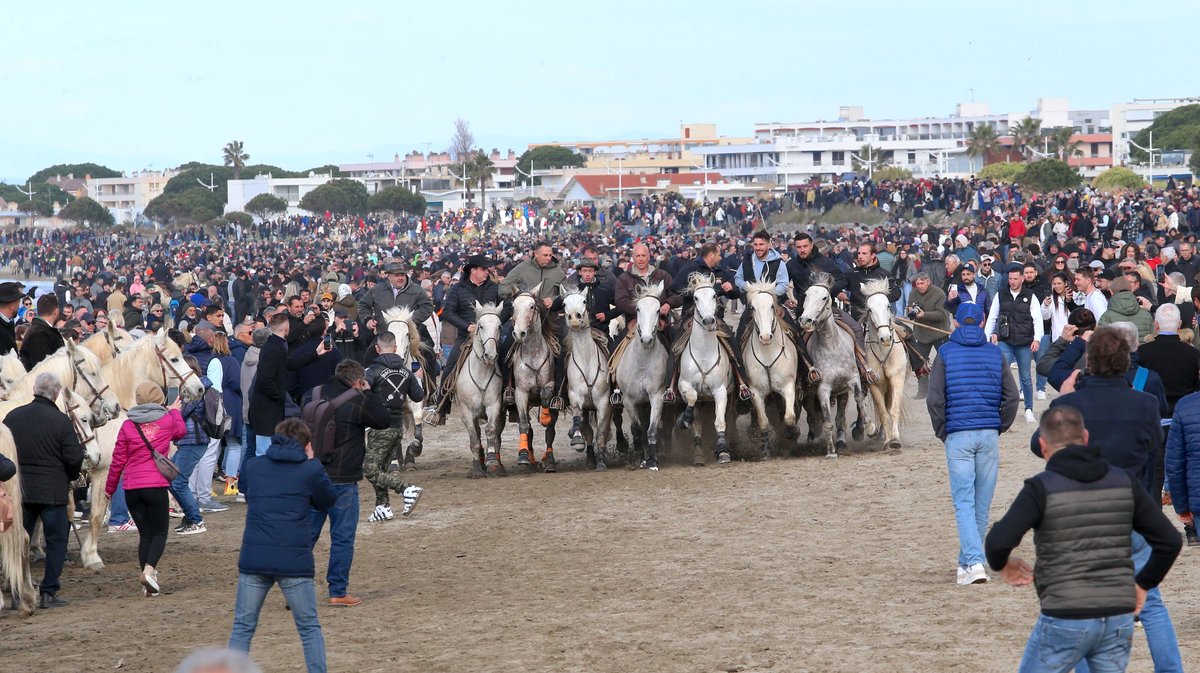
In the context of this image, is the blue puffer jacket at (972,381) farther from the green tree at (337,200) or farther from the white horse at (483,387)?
the green tree at (337,200)

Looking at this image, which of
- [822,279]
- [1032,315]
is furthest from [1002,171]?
[822,279]

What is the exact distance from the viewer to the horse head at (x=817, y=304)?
15883 millimetres

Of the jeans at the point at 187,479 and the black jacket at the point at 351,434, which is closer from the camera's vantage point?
the black jacket at the point at 351,434

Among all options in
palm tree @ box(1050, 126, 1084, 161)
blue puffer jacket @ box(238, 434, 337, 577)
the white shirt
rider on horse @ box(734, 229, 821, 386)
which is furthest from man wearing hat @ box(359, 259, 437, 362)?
palm tree @ box(1050, 126, 1084, 161)

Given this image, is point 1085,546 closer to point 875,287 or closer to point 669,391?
point 669,391

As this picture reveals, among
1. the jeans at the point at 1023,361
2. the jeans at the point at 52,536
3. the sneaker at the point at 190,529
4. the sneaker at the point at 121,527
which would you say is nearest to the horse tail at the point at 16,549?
the jeans at the point at 52,536

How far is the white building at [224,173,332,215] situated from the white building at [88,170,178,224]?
23.7m

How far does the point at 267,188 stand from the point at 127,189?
3958 cm

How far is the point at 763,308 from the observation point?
15.8 m

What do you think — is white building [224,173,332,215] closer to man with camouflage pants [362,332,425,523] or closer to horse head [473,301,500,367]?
horse head [473,301,500,367]

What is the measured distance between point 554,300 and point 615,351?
0.89 meters

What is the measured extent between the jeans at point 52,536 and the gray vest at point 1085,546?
743cm

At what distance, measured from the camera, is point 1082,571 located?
5.97 metres

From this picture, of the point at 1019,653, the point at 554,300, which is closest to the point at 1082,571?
the point at 1019,653
